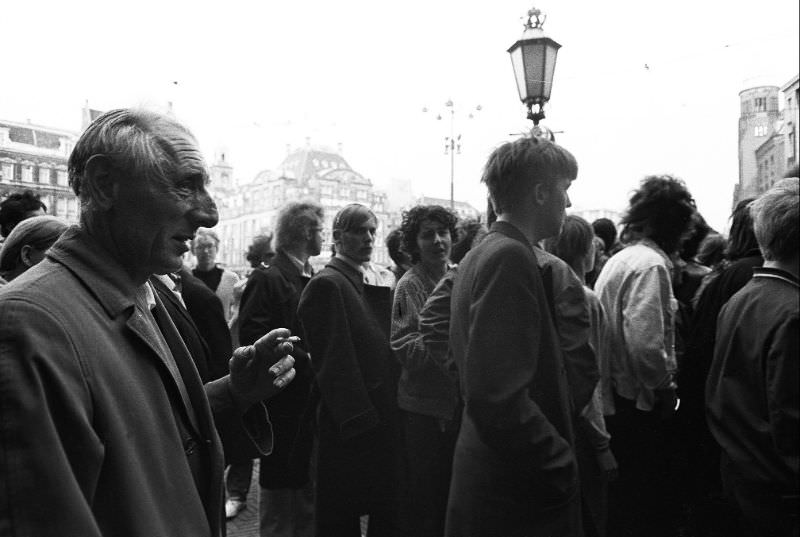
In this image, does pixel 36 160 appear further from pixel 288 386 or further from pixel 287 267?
pixel 288 386

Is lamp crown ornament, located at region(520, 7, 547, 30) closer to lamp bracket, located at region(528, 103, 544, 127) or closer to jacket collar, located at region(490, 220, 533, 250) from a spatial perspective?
lamp bracket, located at region(528, 103, 544, 127)

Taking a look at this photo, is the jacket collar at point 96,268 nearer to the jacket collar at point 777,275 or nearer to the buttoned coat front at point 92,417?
the buttoned coat front at point 92,417

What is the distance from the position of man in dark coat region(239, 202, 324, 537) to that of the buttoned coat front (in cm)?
221

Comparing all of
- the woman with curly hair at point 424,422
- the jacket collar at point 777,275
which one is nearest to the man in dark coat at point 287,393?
the woman with curly hair at point 424,422

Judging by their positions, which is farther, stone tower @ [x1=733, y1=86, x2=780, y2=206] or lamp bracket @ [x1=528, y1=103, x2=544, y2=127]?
lamp bracket @ [x1=528, y1=103, x2=544, y2=127]

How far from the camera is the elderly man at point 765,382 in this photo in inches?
45.1

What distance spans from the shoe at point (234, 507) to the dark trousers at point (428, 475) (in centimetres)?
207

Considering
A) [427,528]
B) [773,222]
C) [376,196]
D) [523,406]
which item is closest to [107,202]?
[523,406]

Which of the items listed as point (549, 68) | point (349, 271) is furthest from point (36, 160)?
point (549, 68)

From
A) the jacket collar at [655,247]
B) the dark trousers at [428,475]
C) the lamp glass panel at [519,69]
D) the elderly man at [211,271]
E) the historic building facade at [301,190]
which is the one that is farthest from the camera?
the historic building facade at [301,190]

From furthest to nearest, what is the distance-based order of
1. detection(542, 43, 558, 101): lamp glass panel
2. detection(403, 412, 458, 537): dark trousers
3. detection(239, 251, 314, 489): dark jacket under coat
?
detection(542, 43, 558, 101): lamp glass panel < detection(239, 251, 314, 489): dark jacket under coat < detection(403, 412, 458, 537): dark trousers

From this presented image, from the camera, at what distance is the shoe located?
4745 mm

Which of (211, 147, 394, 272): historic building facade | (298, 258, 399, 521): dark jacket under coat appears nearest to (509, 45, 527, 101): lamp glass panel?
(298, 258, 399, 521): dark jacket under coat

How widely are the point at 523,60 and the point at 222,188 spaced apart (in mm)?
3495
